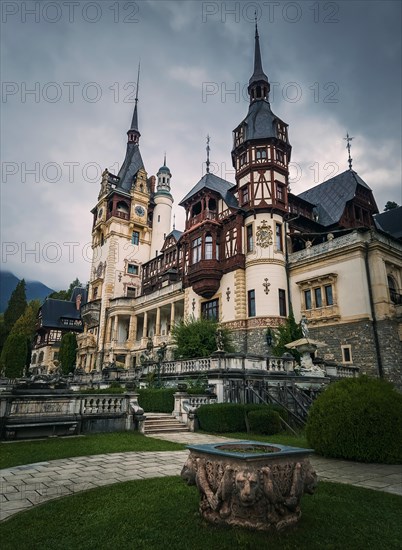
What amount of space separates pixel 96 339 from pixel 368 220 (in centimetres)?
3620

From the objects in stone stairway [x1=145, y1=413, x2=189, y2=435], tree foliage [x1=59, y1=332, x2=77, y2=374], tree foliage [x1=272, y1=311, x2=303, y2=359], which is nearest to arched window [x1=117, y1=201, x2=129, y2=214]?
tree foliage [x1=59, y1=332, x2=77, y2=374]

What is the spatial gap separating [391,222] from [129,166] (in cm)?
3990

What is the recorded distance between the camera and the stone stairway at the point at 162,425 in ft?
49.0

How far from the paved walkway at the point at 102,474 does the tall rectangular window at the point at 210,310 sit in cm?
2354

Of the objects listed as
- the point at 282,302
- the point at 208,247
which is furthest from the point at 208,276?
the point at 282,302

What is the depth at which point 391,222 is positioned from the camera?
38.1 metres

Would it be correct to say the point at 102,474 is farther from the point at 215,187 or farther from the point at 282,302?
the point at 215,187

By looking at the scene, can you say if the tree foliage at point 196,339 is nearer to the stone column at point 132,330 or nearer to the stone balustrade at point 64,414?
the stone balustrade at point 64,414

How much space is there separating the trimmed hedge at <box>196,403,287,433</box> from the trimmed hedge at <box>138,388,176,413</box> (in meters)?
2.72

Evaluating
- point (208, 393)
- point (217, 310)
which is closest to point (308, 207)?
point (217, 310)

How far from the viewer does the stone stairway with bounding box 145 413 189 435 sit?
49.0ft

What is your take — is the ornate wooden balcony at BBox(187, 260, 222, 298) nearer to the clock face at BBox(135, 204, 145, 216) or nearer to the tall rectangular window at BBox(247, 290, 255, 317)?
the tall rectangular window at BBox(247, 290, 255, 317)

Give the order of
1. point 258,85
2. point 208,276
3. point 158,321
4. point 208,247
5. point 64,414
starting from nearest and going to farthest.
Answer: point 64,414 < point 208,276 < point 208,247 < point 258,85 < point 158,321

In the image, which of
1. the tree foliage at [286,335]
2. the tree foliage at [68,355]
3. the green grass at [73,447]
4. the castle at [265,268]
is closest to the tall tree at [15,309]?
the tree foliage at [68,355]
